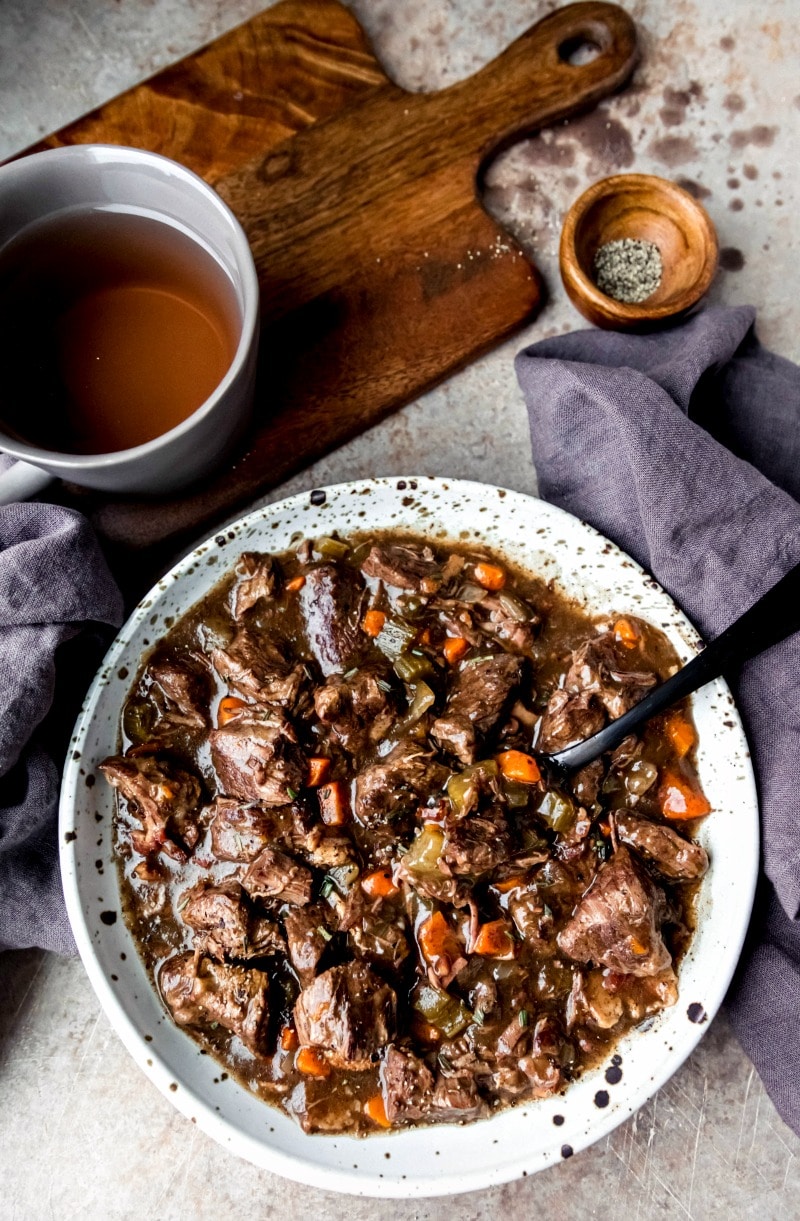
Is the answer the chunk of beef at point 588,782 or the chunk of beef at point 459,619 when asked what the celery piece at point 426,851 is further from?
the chunk of beef at point 459,619

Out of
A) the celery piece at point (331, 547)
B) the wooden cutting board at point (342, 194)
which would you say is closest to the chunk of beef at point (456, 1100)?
the celery piece at point (331, 547)

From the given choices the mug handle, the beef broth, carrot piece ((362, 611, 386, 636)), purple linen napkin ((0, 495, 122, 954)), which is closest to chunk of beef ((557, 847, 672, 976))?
the beef broth

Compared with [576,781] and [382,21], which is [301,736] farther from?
[382,21]

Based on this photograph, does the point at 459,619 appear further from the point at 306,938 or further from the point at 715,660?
the point at 306,938

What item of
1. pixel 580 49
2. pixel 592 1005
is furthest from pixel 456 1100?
pixel 580 49

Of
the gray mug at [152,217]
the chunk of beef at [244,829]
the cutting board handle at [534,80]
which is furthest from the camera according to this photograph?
the cutting board handle at [534,80]

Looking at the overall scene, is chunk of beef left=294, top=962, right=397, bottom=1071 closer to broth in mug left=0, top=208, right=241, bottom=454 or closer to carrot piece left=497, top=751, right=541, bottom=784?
carrot piece left=497, top=751, right=541, bottom=784
